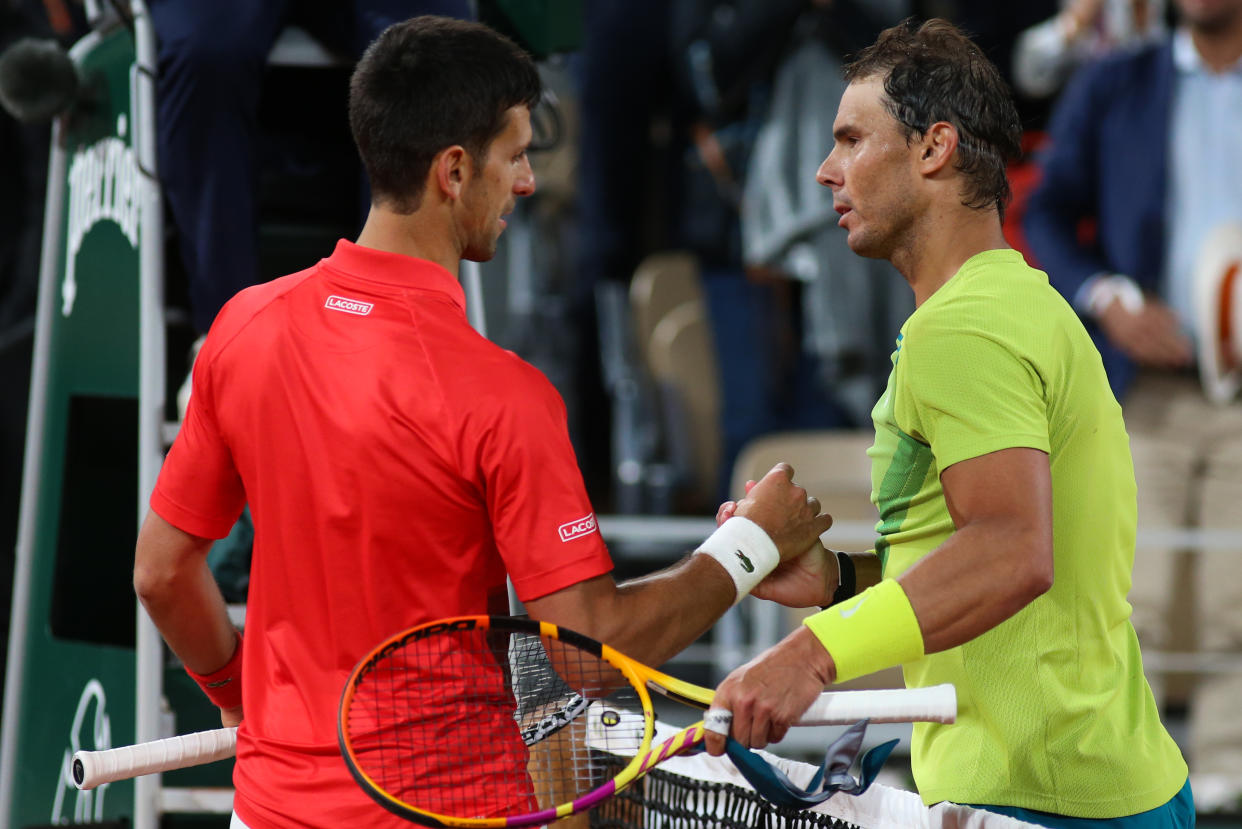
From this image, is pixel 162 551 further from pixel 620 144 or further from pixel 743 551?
pixel 620 144

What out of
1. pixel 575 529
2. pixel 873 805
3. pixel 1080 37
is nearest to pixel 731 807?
pixel 873 805

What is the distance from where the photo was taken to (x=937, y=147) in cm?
187

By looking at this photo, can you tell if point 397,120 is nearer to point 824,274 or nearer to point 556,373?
point 824,274

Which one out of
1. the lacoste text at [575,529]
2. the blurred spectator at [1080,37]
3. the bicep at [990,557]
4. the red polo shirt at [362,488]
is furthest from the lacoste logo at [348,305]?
the blurred spectator at [1080,37]

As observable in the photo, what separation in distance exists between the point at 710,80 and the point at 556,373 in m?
1.58

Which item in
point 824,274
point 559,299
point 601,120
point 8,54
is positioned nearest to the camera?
point 8,54

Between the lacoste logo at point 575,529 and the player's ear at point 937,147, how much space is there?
1.93ft

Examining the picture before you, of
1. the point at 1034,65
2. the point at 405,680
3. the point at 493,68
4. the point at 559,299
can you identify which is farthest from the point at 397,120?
the point at 559,299

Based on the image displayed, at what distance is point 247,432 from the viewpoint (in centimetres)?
190

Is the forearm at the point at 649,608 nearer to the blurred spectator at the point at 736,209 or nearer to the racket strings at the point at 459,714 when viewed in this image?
the racket strings at the point at 459,714

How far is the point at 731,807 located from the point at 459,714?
498 millimetres

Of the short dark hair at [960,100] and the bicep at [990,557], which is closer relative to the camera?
the bicep at [990,557]

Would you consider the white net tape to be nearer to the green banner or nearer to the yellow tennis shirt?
the yellow tennis shirt

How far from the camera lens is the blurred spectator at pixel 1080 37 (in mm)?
4977
